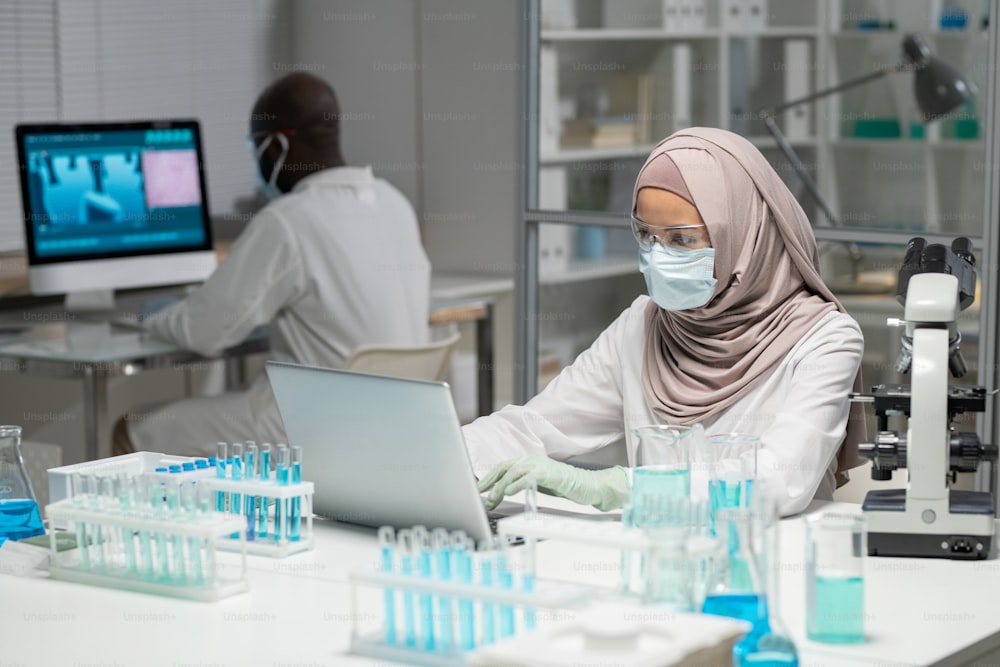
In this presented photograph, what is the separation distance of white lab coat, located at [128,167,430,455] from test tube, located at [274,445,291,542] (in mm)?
1819

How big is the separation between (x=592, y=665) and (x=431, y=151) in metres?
4.25

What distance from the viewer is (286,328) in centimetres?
367

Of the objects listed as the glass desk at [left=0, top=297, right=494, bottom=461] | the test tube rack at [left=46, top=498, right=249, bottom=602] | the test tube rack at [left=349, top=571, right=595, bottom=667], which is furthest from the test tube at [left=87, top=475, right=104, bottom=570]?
the glass desk at [left=0, top=297, right=494, bottom=461]

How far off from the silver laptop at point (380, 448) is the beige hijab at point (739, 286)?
1.90ft

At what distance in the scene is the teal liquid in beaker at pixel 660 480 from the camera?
1.56m

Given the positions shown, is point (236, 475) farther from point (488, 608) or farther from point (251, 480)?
point (488, 608)

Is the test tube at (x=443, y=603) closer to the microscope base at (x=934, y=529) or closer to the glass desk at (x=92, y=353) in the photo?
the microscope base at (x=934, y=529)

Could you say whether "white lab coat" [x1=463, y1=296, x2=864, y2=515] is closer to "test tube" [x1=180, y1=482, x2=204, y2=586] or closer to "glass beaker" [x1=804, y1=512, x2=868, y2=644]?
"glass beaker" [x1=804, y1=512, x2=868, y2=644]

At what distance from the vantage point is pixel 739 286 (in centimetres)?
213

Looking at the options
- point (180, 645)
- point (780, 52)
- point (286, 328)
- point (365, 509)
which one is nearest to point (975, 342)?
point (780, 52)

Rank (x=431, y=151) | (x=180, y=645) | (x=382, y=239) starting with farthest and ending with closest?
(x=431, y=151), (x=382, y=239), (x=180, y=645)

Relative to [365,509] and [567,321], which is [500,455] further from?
[567,321]

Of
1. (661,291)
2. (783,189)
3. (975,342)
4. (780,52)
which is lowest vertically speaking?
(975,342)

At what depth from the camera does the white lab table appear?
4.54 ft
